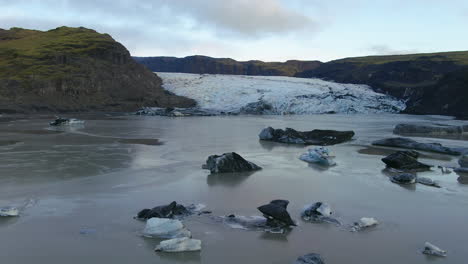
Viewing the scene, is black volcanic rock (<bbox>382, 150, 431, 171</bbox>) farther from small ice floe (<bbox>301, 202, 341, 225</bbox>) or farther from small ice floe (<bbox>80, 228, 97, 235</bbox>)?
small ice floe (<bbox>80, 228, 97, 235</bbox>)

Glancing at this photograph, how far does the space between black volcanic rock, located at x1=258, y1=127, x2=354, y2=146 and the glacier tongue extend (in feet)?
83.5

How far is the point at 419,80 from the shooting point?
6075 centimetres

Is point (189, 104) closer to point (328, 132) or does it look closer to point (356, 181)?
point (328, 132)

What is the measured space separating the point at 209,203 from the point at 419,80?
196 ft

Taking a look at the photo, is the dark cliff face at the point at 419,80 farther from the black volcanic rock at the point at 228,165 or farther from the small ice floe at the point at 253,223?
the small ice floe at the point at 253,223

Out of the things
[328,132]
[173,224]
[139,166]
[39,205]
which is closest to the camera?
[173,224]

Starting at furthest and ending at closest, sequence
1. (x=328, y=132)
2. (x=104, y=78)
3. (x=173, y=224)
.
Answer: (x=104, y=78)
(x=328, y=132)
(x=173, y=224)

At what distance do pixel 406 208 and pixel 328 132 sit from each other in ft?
36.6

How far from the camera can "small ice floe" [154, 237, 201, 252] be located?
5.54m

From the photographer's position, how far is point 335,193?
888 cm

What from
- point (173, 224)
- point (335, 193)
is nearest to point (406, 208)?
point (335, 193)

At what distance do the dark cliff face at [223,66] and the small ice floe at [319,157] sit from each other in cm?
9471

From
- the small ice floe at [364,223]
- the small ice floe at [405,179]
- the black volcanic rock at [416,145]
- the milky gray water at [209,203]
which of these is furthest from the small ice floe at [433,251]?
the black volcanic rock at [416,145]

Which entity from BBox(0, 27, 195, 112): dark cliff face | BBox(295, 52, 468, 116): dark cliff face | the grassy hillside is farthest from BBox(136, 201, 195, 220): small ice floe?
the grassy hillside
